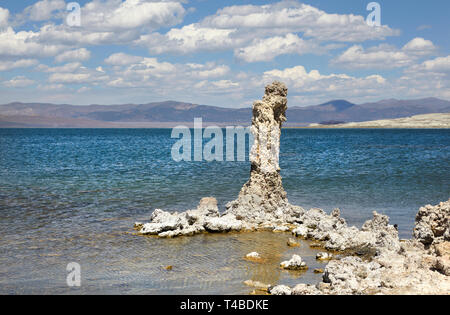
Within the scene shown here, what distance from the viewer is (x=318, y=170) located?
36969mm

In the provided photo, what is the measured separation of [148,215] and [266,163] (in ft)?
19.9

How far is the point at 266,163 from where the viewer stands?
20.2m

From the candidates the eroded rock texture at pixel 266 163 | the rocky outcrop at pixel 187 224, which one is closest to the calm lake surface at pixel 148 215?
the rocky outcrop at pixel 187 224

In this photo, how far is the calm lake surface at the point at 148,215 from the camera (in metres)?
12.5

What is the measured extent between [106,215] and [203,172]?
645 inches

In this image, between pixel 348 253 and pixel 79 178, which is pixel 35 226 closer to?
pixel 348 253

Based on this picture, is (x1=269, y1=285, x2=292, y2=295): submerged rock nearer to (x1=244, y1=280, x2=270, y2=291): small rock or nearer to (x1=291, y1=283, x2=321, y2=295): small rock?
(x1=291, y1=283, x2=321, y2=295): small rock

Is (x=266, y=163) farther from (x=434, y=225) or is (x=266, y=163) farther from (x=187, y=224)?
(x=434, y=225)

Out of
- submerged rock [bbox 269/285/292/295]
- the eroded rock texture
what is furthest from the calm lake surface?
the eroded rock texture

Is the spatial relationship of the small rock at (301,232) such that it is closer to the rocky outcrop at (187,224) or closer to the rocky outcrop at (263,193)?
the rocky outcrop at (263,193)

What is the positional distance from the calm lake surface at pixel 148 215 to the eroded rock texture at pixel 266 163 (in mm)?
2595

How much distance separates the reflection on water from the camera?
1188cm

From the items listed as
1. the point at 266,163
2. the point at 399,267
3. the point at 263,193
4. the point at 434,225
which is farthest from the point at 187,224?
the point at 434,225

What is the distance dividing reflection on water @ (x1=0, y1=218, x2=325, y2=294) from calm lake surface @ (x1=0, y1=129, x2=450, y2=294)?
30mm
